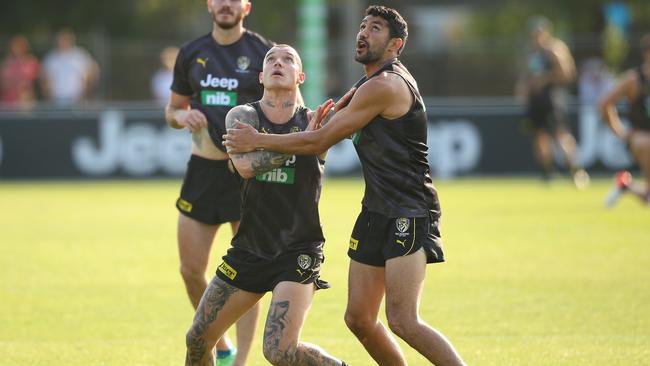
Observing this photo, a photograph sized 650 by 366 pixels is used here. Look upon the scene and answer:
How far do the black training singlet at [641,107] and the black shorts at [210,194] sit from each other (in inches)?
352

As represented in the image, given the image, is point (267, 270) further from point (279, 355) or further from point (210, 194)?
point (210, 194)

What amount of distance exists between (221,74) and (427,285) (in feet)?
13.0

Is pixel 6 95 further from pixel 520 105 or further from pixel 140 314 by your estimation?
pixel 140 314

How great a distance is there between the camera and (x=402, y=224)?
22.5 feet

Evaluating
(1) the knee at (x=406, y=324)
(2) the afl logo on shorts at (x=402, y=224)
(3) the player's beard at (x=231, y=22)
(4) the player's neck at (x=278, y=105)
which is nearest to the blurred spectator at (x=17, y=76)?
(3) the player's beard at (x=231, y=22)

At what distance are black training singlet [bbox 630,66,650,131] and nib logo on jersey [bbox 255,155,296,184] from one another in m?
10.1

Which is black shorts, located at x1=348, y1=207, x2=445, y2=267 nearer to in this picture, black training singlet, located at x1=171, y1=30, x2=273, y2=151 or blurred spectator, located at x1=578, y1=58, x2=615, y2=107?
black training singlet, located at x1=171, y1=30, x2=273, y2=151

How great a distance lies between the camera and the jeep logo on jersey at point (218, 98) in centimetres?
847

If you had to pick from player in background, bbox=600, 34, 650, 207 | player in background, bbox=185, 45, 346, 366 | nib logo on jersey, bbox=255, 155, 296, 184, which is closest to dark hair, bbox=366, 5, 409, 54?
player in background, bbox=185, 45, 346, 366

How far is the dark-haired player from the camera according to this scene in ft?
→ 22.2

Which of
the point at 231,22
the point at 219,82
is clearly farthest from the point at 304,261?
the point at 231,22

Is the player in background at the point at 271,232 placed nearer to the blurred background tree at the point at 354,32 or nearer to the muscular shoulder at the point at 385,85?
the muscular shoulder at the point at 385,85

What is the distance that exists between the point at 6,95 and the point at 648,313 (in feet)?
66.1

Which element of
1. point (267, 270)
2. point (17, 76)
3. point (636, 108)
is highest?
point (267, 270)
